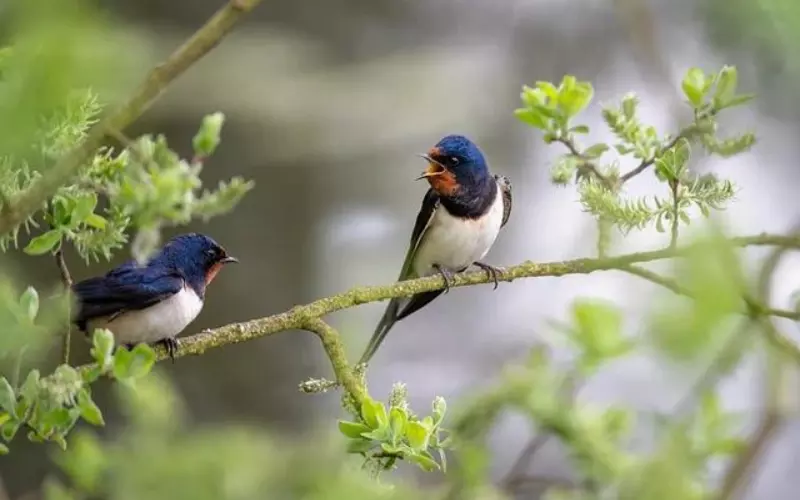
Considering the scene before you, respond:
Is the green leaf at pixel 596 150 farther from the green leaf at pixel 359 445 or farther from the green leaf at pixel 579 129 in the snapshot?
the green leaf at pixel 359 445

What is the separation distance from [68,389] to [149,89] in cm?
17

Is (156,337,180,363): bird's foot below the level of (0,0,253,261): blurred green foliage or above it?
below

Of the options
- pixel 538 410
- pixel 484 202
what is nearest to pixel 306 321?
pixel 538 410

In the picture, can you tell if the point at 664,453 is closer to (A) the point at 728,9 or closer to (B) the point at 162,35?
(A) the point at 728,9

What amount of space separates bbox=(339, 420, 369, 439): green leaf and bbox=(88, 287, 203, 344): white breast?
0.36 metres

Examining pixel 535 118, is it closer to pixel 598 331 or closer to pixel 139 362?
pixel 598 331

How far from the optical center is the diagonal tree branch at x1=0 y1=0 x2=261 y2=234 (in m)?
0.26

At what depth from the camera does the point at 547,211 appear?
1.81 metres

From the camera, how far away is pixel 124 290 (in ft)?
2.57

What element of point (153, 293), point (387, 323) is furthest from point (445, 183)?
point (153, 293)

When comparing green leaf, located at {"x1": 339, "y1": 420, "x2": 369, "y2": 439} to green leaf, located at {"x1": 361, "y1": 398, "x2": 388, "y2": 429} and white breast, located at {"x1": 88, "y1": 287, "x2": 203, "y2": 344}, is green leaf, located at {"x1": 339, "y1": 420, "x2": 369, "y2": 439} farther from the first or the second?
white breast, located at {"x1": 88, "y1": 287, "x2": 203, "y2": 344}

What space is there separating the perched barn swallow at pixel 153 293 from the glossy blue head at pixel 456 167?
7.6 inches

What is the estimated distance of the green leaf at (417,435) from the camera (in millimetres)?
430

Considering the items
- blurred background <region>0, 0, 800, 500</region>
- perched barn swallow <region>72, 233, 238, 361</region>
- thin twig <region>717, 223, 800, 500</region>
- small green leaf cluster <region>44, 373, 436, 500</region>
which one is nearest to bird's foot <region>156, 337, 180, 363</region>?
perched barn swallow <region>72, 233, 238, 361</region>
